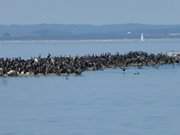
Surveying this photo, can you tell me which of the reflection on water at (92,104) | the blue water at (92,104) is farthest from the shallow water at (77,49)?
the blue water at (92,104)

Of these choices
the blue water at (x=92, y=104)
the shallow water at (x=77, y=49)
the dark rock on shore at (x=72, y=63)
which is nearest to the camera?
the blue water at (x=92, y=104)

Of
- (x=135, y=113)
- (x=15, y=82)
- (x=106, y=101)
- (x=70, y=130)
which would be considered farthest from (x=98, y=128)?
(x=15, y=82)

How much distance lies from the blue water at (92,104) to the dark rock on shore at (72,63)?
141 cm

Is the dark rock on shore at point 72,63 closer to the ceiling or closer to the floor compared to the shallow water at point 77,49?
closer to the ceiling

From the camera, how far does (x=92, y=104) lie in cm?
4162

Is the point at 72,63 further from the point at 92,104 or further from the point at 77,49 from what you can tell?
the point at 77,49

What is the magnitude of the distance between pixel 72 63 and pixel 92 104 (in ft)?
71.8

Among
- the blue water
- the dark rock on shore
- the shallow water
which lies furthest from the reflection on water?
the shallow water

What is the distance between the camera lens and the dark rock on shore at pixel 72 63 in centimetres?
5919

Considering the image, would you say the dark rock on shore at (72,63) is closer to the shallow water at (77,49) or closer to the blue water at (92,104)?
the blue water at (92,104)

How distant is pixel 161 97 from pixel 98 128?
36.9 feet

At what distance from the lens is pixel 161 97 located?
44.6 m

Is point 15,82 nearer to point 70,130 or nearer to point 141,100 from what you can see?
point 141,100

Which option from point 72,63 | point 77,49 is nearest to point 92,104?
point 72,63
